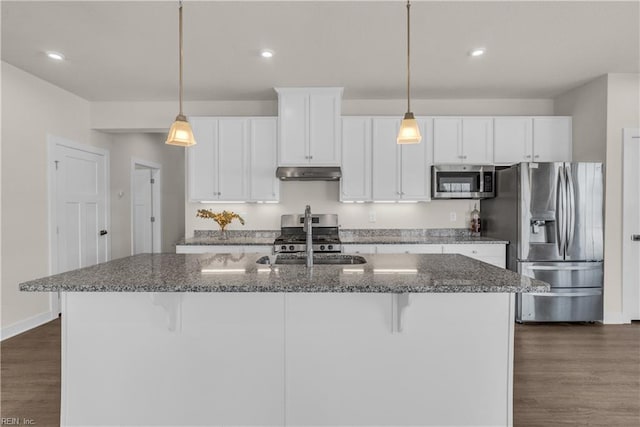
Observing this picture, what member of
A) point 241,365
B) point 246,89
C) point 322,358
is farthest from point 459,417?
A: point 246,89

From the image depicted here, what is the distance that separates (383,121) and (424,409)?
10.6ft

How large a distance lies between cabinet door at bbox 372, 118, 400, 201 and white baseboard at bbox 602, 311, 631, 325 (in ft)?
8.38

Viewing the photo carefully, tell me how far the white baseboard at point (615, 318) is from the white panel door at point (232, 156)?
4137 millimetres

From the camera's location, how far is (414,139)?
2324 mm

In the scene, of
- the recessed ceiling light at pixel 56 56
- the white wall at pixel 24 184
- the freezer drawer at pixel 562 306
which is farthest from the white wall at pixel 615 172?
the white wall at pixel 24 184

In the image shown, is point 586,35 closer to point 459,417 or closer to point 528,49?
point 528,49

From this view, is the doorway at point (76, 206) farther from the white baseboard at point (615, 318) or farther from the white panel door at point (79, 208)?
the white baseboard at point (615, 318)

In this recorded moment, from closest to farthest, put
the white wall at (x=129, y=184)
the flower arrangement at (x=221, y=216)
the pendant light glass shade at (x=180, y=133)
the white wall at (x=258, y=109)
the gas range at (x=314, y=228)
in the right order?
the pendant light glass shade at (x=180, y=133) → the flower arrangement at (x=221, y=216) → the gas range at (x=314, y=228) → the white wall at (x=258, y=109) → the white wall at (x=129, y=184)

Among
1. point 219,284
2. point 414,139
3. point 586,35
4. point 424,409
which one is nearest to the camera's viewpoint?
point 219,284

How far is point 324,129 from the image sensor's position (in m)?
4.26

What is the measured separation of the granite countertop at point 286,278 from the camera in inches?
63.0

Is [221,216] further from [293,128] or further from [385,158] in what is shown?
[385,158]

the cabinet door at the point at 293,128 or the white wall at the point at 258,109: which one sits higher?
the white wall at the point at 258,109

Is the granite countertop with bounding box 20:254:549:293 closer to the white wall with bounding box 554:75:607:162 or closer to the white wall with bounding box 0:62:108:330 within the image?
the white wall with bounding box 0:62:108:330
